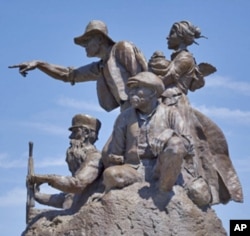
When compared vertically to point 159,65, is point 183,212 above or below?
below

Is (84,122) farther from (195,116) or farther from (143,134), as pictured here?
(195,116)

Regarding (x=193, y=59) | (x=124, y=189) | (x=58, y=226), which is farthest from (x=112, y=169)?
(x=193, y=59)

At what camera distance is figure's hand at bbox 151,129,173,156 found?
787cm

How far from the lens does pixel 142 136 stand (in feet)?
27.4

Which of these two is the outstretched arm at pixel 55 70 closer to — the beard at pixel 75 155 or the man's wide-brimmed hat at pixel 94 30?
the man's wide-brimmed hat at pixel 94 30

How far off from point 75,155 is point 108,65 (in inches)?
43.2

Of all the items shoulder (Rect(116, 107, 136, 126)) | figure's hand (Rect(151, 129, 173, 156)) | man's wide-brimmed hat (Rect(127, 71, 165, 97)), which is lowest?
figure's hand (Rect(151, 129, 173, 156))

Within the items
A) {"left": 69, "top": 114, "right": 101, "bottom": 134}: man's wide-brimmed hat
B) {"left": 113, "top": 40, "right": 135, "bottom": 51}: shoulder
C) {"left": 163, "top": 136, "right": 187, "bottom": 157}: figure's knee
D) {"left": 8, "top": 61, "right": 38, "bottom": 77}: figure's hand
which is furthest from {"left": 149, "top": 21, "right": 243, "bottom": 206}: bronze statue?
{"left": 8, "top": 61, "right": 38, "bottom": 77}: figure's hand

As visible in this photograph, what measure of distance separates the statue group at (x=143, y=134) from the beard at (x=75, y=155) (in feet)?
0.04

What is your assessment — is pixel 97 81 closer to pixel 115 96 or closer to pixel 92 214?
pixel 115 96

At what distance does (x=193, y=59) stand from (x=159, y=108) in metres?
1.33

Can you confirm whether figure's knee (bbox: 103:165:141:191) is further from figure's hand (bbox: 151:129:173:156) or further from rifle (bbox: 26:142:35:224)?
rifle (bbox: 26:142:35:224)

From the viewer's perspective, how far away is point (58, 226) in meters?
8.20

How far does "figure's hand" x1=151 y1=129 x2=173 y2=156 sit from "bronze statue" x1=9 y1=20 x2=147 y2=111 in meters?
1.34
